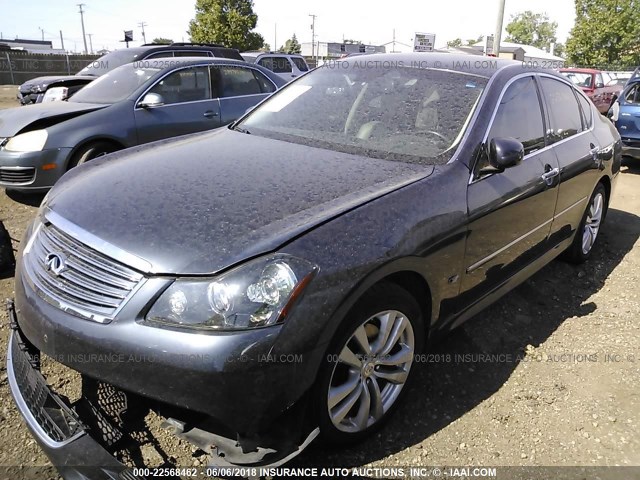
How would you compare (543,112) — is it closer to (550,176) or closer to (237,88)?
(550,176)

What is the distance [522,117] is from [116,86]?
526 centimetres

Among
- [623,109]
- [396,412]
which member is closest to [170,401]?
[396,412]

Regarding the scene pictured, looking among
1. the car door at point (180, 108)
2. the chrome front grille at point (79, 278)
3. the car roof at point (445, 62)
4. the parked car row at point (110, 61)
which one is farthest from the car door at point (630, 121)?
the chrome front grille at point (79, 278)

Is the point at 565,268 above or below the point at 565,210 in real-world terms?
below

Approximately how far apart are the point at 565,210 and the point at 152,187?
2.96 m

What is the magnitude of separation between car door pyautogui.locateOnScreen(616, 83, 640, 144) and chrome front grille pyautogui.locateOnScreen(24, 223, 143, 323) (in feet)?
29.6

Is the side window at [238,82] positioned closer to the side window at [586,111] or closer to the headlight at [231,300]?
the side window at [586,111]

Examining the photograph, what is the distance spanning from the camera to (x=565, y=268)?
4.65m

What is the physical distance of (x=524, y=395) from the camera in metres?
2.88

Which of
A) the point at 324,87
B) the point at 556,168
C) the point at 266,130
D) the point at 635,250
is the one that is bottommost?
the point at 635,250

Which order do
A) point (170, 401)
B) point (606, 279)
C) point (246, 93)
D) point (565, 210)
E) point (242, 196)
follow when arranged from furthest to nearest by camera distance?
point (246, 93) → point (606, 279) → point (565, 210) → point (242, 196) → point (170, 401)

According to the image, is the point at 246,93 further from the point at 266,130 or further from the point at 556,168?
the point at 556,168

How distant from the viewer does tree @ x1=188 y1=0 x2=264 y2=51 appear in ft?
110

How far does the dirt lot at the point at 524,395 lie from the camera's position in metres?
2.41
